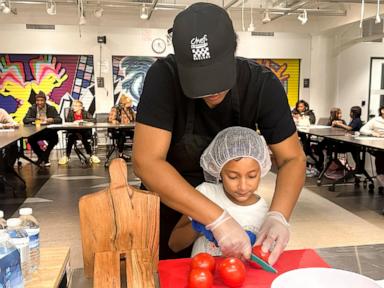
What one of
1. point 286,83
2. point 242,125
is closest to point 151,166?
point 242,125

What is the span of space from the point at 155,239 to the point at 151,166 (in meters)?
0.22

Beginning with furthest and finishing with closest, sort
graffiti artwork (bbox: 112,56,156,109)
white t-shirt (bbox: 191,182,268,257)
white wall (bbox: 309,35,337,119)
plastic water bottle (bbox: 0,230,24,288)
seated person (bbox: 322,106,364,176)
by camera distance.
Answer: white wall (bbox: 309,35,337,119), graffiti artwork (bbox: 112,56,156,109), seated person (bbox: 322,106,364,176), white t-shirt (bbox: 191,182,268,257), plastic water bottle (bbox: 0,230,24,288)

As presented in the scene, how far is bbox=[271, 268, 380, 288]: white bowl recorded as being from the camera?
0.91 m

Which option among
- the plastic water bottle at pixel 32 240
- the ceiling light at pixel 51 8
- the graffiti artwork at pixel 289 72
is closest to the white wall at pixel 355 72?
the graffiti artwork at pixel 289 72

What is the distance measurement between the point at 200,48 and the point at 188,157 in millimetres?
494

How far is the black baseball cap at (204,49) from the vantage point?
980 mm

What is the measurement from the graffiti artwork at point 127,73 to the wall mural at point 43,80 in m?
0.55

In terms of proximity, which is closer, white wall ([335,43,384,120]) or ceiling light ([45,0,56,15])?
ceiling light ([45,0,56,15])

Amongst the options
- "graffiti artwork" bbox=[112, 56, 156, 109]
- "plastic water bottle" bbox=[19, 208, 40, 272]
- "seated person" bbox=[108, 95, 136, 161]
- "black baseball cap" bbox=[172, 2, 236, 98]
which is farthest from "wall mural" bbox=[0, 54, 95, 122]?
"black baseball cap" bbox=[172, 2, 236, 98]

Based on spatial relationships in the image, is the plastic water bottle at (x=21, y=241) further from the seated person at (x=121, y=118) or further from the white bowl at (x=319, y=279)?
the seated person at (x=121, y=118)

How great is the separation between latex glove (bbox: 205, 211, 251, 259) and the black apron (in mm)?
345

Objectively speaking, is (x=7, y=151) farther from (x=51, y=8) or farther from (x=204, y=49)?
(x=204, y=49)

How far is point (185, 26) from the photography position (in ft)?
3.29

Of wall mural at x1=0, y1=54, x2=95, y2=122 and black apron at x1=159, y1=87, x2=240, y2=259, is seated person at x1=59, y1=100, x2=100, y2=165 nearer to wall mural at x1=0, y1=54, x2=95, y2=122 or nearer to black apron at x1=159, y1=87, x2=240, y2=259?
wall mural at x1=0, y1=54, x2=95, y2=122
